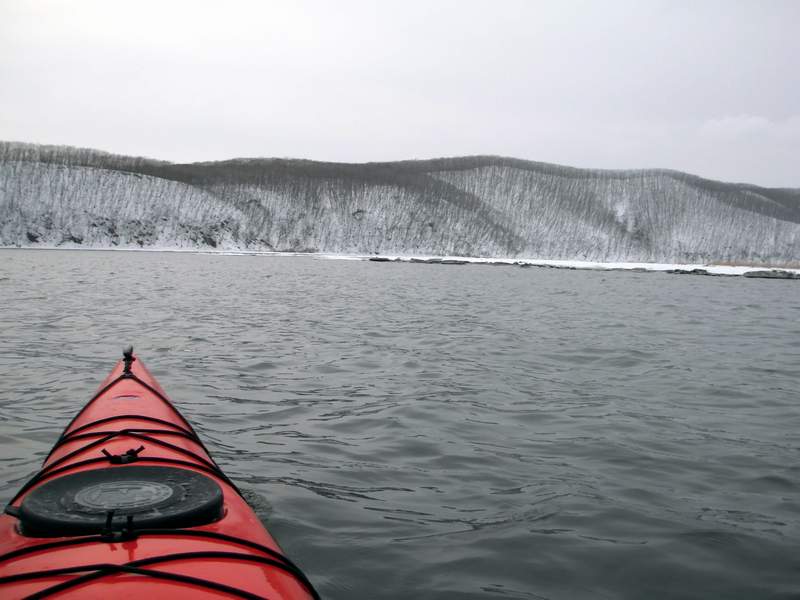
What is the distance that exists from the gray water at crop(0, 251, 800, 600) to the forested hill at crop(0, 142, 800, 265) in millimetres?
99259

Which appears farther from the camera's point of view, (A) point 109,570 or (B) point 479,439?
(B) point 479,439

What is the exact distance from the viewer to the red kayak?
10.0 feet

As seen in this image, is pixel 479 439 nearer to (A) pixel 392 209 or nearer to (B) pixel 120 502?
(B) pixel 120 502

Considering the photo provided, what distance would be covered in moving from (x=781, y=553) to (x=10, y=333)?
15366 millimetres

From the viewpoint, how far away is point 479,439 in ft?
27.0

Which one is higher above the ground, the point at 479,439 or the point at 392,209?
the point at 392,209

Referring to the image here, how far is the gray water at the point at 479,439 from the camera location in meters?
5.12

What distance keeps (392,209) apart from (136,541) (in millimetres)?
126144

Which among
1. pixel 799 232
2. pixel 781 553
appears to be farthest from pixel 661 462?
pixel 799 232

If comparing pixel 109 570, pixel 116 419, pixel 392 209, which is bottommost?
pixel 116 419

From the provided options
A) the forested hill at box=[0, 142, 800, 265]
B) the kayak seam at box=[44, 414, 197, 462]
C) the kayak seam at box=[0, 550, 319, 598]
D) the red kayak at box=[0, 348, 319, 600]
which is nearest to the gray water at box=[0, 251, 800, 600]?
the kayak seam at box=[44, 414, 197, 462]

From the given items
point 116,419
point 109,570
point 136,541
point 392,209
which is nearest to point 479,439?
point 116,419

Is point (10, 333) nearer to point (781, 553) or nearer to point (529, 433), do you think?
point (529, 433)

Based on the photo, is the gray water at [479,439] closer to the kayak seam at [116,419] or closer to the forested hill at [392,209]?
the kayak seam at [116,419]
